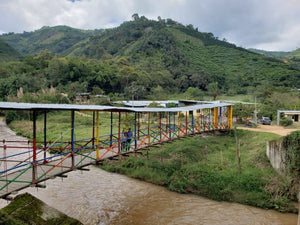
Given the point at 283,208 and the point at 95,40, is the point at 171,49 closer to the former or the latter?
the point at 95,40

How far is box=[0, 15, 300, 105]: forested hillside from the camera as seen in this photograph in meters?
39.8

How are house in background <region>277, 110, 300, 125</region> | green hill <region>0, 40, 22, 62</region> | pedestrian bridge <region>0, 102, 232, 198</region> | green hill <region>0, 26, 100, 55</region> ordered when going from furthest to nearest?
green hill <region>0, 26, 100, 55</region>
green hill <region>0, 40, 22, 62</region>
house in background <region>277, 110, 300, 125</region>
pedestrian bridge <region>0, 102, 232, 198</region>

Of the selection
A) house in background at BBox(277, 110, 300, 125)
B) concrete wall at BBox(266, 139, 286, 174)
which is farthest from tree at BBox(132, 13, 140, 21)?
concrete wall at BBox(266, 139, 286, 174)

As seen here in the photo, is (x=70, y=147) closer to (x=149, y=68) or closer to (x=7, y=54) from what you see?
(x=149, y=68)

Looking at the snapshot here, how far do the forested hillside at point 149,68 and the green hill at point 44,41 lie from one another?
64cm

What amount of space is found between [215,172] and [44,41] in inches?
3846

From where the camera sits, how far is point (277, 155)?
11.2 m

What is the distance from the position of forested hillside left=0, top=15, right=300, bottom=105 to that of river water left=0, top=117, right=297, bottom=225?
2493 centimetres

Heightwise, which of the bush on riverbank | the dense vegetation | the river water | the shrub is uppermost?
the shrub

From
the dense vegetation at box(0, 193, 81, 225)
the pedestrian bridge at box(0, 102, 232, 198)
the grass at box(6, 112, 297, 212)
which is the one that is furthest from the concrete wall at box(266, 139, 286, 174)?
the dense vegetation at box(0, 193, 81, 225)

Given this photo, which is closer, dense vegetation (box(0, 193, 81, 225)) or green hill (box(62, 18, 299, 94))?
dense vegetation (box(0, 193, 81, 225))

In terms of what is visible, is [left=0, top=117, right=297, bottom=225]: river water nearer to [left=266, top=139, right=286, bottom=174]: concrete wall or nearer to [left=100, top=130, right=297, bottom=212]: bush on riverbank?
[left=100, top=130, right=297, bottom=212]: bush on riverbank

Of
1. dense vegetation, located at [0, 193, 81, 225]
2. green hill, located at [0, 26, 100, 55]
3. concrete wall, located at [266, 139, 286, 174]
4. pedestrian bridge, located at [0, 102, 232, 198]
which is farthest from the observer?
green hill, located at [0, 26, 100, 55]

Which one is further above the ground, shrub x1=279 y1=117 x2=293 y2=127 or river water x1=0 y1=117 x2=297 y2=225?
shrub x1=279 y1=117 x2=293 y2=127
